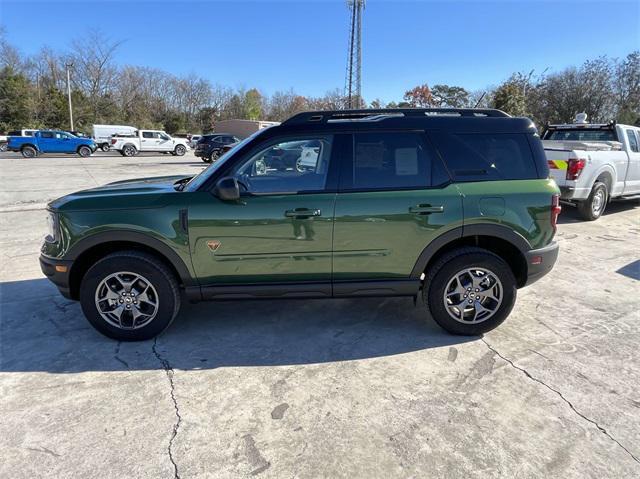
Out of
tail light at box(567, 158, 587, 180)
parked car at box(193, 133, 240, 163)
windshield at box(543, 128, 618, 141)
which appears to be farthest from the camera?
parked car at box(193, 133, 240, 163)

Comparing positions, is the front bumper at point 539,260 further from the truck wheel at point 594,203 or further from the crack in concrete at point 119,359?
the truck wheel at point 594,203

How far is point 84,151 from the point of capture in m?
29.7

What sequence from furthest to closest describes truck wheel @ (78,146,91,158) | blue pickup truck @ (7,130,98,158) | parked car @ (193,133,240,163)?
1. truck wheel @ (78,146,91,158)
2. blue pickup truck @ (7,130,98,158)
3. parked car @ (193,133,240,163)

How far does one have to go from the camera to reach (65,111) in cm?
5072

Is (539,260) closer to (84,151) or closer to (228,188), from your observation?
(228,188)

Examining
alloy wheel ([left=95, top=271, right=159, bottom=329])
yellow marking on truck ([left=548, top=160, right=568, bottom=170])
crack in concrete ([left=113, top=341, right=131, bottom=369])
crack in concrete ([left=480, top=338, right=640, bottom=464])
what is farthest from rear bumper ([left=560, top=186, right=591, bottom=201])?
crack in concrete ([left=113, top=341, right=131, bottom=369])

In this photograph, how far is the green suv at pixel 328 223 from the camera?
11.1ft

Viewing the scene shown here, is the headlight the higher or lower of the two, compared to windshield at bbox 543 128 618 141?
lower

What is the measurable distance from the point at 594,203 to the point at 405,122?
6.84 m

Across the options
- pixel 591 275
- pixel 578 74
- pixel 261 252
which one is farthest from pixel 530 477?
pixel 578 74

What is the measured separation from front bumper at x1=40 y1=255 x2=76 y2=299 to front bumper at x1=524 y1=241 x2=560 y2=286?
3.89m

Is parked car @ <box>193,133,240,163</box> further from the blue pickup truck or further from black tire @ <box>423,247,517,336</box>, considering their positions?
black tire @ <box>423,247,517,336</box>

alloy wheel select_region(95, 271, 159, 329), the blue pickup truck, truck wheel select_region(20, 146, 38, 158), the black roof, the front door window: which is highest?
the blue pickup truck

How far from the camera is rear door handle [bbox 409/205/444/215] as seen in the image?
3422mm
